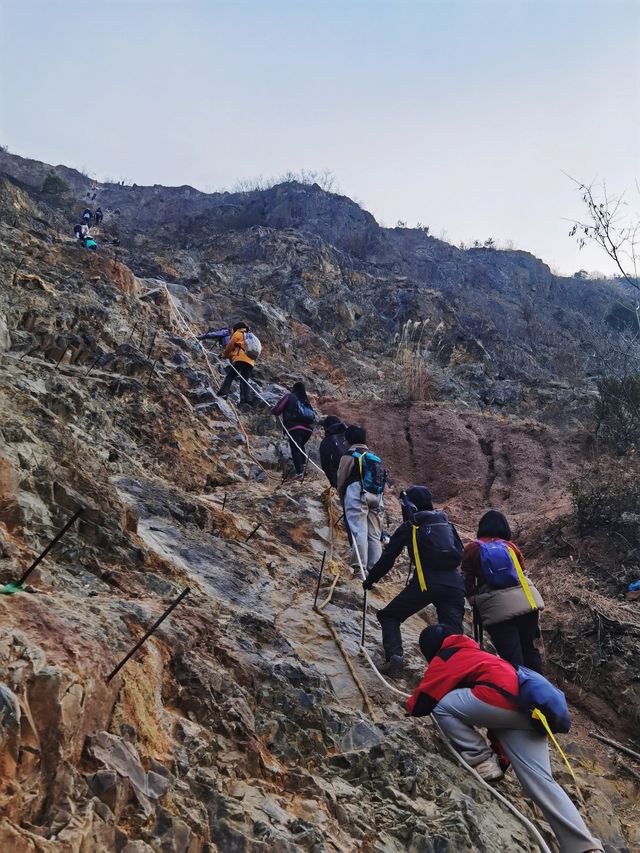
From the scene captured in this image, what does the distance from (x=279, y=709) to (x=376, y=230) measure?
34.5 metres

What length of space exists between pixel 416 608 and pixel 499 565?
0.77 meters

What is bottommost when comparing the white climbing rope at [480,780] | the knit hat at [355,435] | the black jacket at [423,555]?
the white climbing rope at [480,780]

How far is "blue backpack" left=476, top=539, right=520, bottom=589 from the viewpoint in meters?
4.94

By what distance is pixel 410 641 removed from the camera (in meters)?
5.93

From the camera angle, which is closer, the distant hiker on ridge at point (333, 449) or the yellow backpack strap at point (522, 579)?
the yellow backpack strap at point (522, 579)

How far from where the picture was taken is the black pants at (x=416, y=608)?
5.01 m

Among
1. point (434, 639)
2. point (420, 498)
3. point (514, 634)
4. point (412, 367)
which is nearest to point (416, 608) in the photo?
point (434, 639)

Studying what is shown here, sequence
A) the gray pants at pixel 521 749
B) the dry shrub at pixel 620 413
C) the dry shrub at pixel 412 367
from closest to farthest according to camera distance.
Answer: the gray pants at pixel 521 749, the dry shrub at pixel 620 413, the dry shrub at pixel 412 367

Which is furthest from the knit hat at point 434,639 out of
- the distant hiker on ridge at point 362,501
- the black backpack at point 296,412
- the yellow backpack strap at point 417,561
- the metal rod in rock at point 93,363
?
the metal rod in rock at point 93,363

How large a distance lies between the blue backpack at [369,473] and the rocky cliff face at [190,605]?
99 cm

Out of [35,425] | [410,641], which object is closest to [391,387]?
[410,641]

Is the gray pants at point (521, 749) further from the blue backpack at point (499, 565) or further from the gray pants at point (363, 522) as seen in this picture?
the gray pants at point (363, 522)

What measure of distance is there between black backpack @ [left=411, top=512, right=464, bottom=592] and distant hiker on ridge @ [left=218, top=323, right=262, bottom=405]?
699 centimetres

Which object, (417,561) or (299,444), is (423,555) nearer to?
(417,561)
